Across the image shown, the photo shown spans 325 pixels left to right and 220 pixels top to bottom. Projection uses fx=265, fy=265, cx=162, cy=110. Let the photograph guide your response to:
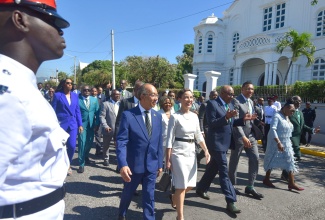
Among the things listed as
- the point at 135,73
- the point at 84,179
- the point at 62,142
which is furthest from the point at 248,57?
the point at 62,142

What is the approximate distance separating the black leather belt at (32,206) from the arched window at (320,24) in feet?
82.1

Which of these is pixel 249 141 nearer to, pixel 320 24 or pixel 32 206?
pixel 32 206

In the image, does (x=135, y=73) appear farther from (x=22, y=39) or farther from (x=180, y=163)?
(x=22, y=39)

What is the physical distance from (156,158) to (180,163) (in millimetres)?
400

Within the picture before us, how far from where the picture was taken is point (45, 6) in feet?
4.15

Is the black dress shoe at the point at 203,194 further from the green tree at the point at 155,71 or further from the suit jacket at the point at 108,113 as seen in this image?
the green tree at the point at 155,71

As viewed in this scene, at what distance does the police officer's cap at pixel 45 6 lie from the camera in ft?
3.84

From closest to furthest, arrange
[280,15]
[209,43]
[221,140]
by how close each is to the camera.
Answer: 1. [221,140]
2. [280,15]
3. [209,43]

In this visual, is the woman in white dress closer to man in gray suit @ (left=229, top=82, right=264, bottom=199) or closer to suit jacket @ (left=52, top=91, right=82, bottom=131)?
man in gray suit @ (left=229, top=82, right=264, bottom=199)

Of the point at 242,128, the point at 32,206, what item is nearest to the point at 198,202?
the point at 242,128

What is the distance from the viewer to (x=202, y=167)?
6.76m

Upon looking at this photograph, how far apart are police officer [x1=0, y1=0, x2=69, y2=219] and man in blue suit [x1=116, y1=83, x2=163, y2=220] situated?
202cm

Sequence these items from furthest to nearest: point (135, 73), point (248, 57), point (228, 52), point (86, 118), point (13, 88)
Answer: point (135, 73) → point (228, 52) → point (248, 57) → point (86, 118) → point (13, 88)

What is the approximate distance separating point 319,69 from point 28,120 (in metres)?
24.6
